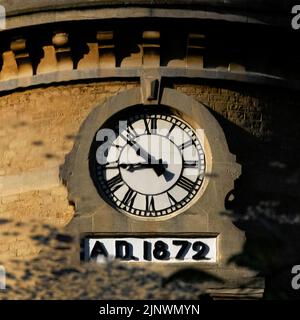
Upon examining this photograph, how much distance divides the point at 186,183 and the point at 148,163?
60 cm

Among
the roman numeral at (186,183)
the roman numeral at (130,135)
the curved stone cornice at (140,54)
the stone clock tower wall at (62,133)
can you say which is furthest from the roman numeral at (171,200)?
the curved stone cornice at (140,54)

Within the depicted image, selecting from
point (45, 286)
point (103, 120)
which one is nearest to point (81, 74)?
point (103, 120)

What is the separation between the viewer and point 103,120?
29625 millimetres

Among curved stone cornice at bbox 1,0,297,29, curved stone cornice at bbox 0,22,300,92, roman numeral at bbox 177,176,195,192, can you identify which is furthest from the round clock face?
curved stone cornice at bbox 1,0,297,29

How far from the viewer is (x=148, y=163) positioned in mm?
29531

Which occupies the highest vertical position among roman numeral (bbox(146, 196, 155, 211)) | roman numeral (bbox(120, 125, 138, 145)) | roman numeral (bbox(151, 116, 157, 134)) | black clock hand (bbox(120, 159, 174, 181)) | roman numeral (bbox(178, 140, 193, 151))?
roman numeral (bbox(151, 116, 157, 134))

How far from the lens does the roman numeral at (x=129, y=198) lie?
29.3 m

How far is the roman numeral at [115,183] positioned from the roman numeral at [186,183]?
0.81 meters

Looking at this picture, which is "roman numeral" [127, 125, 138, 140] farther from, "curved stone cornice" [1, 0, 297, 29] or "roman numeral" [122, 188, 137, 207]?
"curved stone cornice" [1, 0, 297, 29]

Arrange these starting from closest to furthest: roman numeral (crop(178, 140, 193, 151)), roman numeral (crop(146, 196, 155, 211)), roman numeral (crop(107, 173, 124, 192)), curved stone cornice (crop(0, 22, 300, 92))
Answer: roman numeral (crop(146, 196, 155, 211))
roman numeral (crop(107, 173, 124, 192))
roman numeral (crop(178, 140, 193, 151))
curved stone cornice (crop(0, 22, 300, 92))

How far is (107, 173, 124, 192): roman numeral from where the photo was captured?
29.4 meters

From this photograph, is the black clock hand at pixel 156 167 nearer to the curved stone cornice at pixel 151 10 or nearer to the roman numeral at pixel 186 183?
the roman numeral at pixel 186 183

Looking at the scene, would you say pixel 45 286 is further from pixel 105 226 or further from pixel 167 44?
pixel 167 44

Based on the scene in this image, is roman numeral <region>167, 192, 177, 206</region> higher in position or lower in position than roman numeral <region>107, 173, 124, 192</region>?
lower
